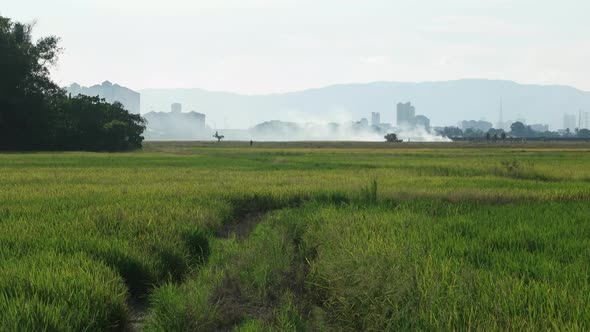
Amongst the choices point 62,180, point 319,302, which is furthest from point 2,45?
point 319,302

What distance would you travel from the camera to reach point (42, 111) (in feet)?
142

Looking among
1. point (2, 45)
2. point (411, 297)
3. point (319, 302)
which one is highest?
point (2, 45)

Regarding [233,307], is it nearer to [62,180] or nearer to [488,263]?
[488,263]

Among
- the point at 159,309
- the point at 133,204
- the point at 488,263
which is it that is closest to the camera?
the point at 159,309

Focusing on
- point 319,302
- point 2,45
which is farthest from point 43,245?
point 2,45

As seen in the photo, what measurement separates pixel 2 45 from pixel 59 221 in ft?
129

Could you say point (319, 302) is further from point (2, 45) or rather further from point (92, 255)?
point (2, 45)

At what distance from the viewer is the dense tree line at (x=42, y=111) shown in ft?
133

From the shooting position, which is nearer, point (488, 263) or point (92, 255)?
point (488, 263)

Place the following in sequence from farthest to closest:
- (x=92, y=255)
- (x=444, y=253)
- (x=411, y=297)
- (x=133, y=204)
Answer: (x=133, y=204) → (x=92, y=255) → (x=444, y=253) → (x=411, y=297)

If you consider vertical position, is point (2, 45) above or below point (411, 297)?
above

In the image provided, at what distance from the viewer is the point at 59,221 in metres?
7.59

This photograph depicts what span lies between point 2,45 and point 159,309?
42927mm

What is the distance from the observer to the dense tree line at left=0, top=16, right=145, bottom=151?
40.5 m
